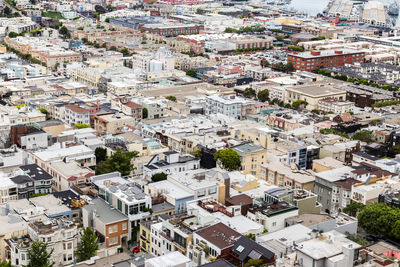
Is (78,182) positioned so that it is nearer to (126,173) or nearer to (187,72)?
(126,173)

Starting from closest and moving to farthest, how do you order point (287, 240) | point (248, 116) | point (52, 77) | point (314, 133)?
point (287, 240)
point (314, 133)
point (248, 116)
point (52, 77)

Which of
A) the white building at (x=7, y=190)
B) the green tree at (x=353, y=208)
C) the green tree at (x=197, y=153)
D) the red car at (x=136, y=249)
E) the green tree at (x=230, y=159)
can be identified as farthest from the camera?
the green tree at (x=197, y=153)

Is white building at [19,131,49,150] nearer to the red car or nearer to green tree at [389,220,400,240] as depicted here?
the red car

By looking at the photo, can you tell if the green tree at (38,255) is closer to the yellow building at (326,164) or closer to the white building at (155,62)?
the yellow building at (326,164)

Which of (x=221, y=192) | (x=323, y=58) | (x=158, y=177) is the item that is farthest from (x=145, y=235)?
(x=323, y=58)

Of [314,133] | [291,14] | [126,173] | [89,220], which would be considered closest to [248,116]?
[314,133]

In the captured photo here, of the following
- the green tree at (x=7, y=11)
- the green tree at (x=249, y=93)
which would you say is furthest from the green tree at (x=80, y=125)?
the green tree at (x=7, y=11)

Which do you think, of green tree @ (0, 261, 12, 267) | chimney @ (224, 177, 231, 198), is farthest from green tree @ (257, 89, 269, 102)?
green tree @ (0, 261, 12, 267)
